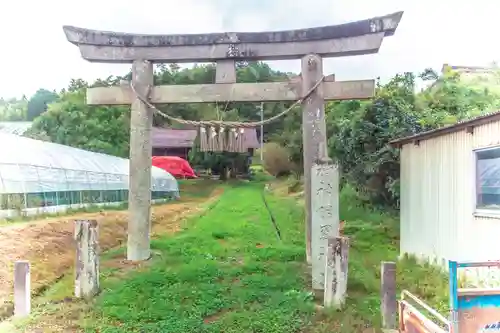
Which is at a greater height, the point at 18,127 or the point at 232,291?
the point at 18,127

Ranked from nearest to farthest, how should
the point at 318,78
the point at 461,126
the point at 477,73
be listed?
the point at 461,126 < the point at 318,78 < the point at 477,73

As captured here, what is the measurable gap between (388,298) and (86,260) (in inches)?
151

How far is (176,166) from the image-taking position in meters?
30.5

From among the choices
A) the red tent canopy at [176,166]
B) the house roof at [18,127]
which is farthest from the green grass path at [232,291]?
the red tent canopy at [176,166]

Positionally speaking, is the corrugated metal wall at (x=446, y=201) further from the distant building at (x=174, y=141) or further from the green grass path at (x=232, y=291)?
the distant building at (x=174, y=141)

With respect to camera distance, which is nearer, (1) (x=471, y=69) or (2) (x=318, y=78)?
(2) (x=318, y=78)

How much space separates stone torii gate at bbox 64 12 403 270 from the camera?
26.5 ft

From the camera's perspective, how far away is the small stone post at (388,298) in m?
5.41

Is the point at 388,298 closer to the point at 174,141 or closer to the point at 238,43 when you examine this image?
the point at 238,43

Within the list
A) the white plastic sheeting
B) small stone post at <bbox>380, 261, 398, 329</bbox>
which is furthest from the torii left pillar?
the white plastic sheeting

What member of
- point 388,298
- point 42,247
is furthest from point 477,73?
point 42,247

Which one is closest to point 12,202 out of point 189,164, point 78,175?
point 78,175

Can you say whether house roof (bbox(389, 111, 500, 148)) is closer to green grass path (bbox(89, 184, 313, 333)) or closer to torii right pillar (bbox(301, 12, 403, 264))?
torii right pillar (bbox(301, 12, 403, 264))

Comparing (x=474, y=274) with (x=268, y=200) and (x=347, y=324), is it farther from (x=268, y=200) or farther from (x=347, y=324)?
(x=268, y=200)
